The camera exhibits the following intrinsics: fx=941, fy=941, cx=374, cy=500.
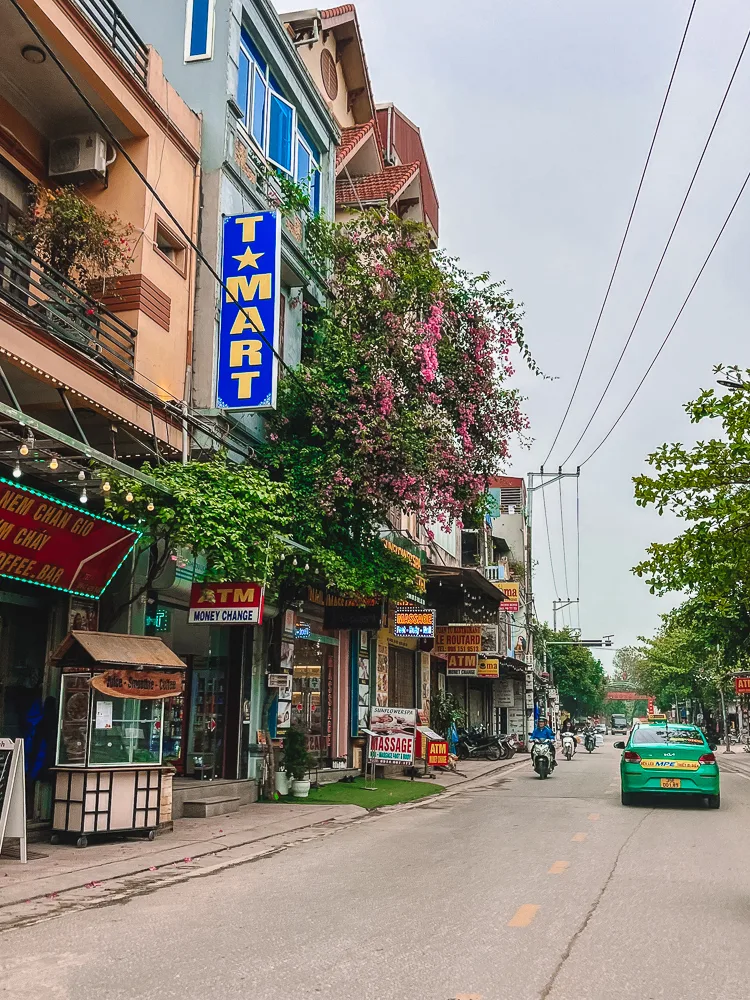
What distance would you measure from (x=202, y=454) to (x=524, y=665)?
33.0 m

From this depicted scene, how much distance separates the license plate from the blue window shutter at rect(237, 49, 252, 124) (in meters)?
14.4

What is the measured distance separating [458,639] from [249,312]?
696 inches

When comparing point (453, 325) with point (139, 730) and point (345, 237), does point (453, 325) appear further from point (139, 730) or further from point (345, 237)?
point (139, 730)

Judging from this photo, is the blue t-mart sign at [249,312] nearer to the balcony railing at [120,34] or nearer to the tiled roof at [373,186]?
the balcony railing at [120,34]

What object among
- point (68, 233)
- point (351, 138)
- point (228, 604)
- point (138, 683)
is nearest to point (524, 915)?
point (138, 683)

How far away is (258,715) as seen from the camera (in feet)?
59.1

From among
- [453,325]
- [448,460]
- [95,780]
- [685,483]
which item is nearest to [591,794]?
[685,483]

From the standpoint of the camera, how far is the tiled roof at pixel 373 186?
86.5ft

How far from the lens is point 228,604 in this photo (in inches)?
599

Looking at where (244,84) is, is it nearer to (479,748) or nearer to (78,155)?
(78,155)

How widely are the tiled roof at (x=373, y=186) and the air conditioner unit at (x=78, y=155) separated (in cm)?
1293

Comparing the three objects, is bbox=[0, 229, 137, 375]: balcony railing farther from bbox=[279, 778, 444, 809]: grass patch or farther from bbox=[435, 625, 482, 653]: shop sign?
bbox=[435, 625, 482, 653]: shop sign

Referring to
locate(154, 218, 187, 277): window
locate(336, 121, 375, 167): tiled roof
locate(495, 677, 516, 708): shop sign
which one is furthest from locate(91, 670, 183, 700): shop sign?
locate(495, 677, 516, 708): shop sign

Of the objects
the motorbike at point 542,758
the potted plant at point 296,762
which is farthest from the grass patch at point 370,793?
the motorbike at point 542,758
